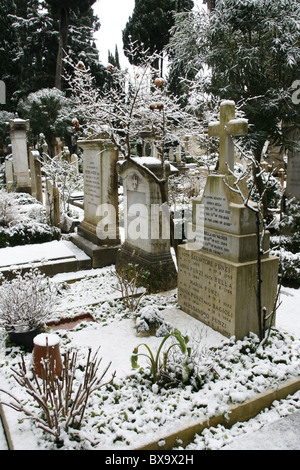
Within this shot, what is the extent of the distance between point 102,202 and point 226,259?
4.07 meters

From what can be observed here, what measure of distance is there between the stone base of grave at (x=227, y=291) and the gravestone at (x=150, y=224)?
4.37 feet

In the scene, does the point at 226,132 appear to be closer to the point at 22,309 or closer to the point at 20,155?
the point at 22,309

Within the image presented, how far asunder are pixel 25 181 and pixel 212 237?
11.1 meters

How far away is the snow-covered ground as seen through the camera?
284 centimetres

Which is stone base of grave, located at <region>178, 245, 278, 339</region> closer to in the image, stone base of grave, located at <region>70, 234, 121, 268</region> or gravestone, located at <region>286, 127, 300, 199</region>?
stone base of grave, located at <region>70, 234, 121, 268</region>

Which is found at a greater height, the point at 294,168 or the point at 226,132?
the point at 226,132

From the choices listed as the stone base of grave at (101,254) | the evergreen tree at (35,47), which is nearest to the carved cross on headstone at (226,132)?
the stone base of grave at (101,254)

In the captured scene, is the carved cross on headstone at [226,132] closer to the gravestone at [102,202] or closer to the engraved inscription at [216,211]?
the engraved inscription at [216,211]

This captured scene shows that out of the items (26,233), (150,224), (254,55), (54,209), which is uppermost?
(254,55)

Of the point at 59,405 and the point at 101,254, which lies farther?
the point at 101,254

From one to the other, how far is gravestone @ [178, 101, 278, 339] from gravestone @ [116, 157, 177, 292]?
1.28 m

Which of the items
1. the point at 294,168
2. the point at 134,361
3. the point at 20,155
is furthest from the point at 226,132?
the point at 20,155

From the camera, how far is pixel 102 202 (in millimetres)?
7684

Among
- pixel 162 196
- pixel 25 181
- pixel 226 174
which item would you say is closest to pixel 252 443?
pixel 226 174
